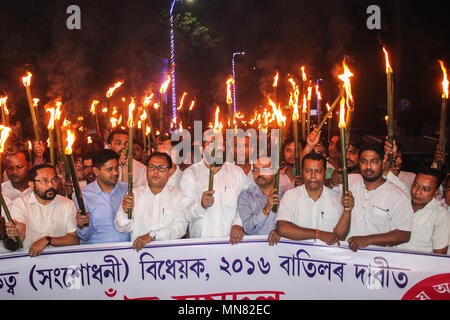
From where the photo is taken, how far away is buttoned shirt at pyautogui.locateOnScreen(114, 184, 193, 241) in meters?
4.20

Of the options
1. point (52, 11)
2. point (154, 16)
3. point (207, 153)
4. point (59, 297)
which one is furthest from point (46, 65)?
point (59, 297)

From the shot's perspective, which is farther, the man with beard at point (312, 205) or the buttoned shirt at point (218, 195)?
the buttoned shirt at point (218, 195)

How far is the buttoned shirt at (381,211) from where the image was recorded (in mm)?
3795

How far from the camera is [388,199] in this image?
154 inches

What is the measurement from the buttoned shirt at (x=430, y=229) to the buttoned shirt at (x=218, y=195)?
165 centimetres

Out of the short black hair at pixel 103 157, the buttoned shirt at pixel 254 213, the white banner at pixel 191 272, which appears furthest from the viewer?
the short black hair at pixel 103 157

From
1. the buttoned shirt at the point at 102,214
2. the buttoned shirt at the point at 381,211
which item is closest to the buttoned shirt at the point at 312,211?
the buttoned shirt at the point at 381,211

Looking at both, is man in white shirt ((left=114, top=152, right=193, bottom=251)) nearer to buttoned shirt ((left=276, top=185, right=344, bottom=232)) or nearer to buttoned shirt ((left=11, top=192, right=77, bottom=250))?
buttoned shirt ((left=11, top=192, right=77, bottom=250))

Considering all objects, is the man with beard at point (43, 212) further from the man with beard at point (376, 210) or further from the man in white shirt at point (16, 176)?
the man with beard at point (376, 210)

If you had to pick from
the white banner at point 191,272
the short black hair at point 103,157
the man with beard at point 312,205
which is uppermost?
the short black hair at point 103,157

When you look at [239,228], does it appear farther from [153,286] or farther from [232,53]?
[232,53]

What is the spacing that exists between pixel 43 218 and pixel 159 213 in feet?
3.47

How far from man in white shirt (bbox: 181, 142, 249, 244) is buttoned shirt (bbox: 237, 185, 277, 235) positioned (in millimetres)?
261

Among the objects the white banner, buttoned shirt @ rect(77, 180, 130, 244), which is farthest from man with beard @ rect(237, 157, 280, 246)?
buttoned shirt @ rect(77, 180, 130, 244)
